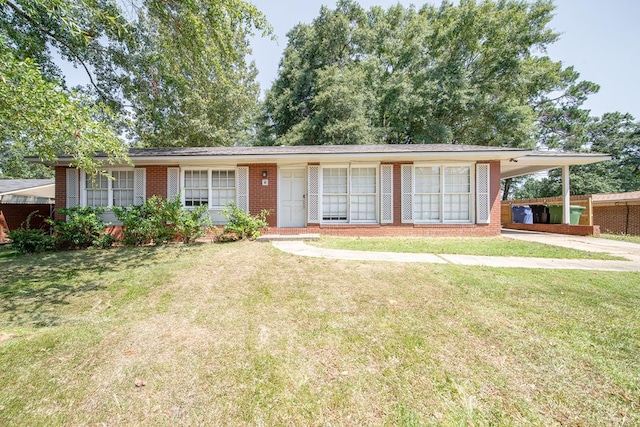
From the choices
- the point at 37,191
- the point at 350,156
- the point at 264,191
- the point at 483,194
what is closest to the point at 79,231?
the point at 264,191

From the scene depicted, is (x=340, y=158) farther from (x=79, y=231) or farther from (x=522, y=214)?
(x=522, y=214)

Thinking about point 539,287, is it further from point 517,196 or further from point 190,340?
point 517,196

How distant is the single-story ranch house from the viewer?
912cm

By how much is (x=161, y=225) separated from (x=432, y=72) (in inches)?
742

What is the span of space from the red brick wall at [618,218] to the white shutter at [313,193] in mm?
13482

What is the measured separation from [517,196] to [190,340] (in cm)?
4248

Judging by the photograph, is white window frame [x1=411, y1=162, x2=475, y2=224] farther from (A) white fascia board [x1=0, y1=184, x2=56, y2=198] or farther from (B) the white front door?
(A) white fascia board [x1=0, y1=184, x2=56, y2=198]

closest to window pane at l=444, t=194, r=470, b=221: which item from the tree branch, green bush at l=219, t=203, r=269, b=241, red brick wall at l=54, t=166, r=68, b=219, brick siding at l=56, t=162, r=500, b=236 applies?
brick siding at l=56, t=162, r=500, b=236

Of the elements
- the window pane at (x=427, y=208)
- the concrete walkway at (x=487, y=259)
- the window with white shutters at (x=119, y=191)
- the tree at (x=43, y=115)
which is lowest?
the concrete walkway at (x=487, y=259)

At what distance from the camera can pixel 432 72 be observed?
1830 cm

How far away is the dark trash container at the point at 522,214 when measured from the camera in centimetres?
1233

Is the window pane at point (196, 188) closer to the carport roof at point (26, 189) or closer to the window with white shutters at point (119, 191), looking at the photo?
the window with white shutters at point (119, 191)

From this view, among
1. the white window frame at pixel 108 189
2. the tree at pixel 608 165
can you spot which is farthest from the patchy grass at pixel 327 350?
the tree at pixel 608 165

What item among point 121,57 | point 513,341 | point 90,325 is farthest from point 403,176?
point 121,57
